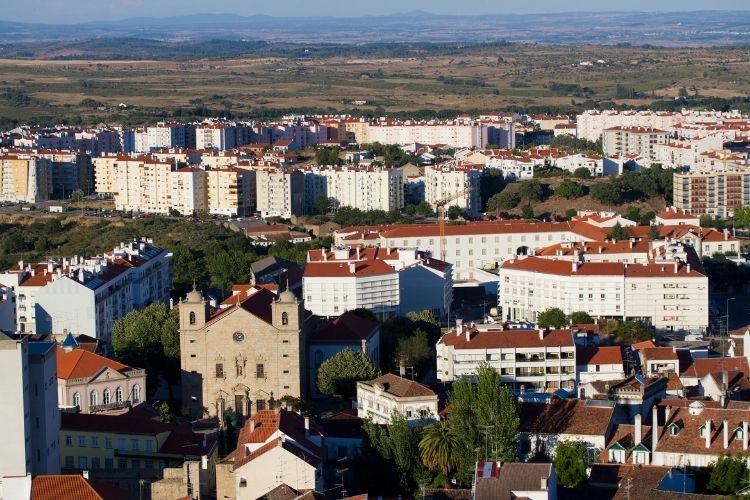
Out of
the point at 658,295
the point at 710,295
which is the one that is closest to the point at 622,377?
the point at 658,295

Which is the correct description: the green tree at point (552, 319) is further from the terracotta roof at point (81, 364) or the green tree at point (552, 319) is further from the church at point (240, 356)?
the terracotta roof at point (81, 364)

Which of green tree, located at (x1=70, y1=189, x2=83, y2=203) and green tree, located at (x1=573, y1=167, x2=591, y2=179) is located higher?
green tree, located at (x1=573, y1=167, x2=591, y2=179)

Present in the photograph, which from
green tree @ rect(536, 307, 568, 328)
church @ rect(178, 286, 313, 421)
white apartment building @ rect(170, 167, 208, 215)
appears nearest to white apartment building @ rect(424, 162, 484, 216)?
white apartment building @ rect(170, 167, 208, 215)

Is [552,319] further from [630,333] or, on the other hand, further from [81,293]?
[81,293]

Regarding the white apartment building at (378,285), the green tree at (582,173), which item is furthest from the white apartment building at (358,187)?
the white apartment building at (378,285)

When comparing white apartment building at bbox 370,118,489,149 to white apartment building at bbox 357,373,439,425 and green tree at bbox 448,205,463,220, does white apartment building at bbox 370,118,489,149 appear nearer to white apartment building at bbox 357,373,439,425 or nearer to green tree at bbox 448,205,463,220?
green tree at bbox 448,205,463,220

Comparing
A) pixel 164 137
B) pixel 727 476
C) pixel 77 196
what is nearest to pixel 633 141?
pixel 164 137
